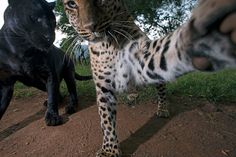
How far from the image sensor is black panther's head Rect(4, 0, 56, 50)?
500 centimetres

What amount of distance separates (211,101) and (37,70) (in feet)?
8.17

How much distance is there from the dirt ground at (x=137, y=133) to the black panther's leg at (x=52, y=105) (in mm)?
102

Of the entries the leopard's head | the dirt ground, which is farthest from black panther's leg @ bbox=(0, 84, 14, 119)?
the leopard's head

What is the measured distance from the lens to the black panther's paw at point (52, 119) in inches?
204

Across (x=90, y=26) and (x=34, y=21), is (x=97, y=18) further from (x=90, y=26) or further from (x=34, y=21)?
(x=34, y=21)

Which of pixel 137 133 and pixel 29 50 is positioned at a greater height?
pixel 29 50

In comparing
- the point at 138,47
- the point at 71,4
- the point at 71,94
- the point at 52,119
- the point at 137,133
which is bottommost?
the point at 137,133

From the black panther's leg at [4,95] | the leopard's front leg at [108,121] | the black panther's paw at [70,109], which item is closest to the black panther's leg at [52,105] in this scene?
the black panther's paw at [70,109]

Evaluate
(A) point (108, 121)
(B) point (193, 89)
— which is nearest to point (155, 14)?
(B) point (193, 89)

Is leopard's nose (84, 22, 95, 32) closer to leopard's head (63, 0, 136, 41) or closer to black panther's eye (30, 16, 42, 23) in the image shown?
leopard's head (63, 0, 136, 41)

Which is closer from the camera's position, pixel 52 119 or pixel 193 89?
pixel 52 119

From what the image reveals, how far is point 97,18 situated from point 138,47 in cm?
47

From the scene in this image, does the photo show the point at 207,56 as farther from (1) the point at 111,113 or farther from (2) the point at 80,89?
(2) the point at 80,89

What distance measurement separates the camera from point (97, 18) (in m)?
3.65
